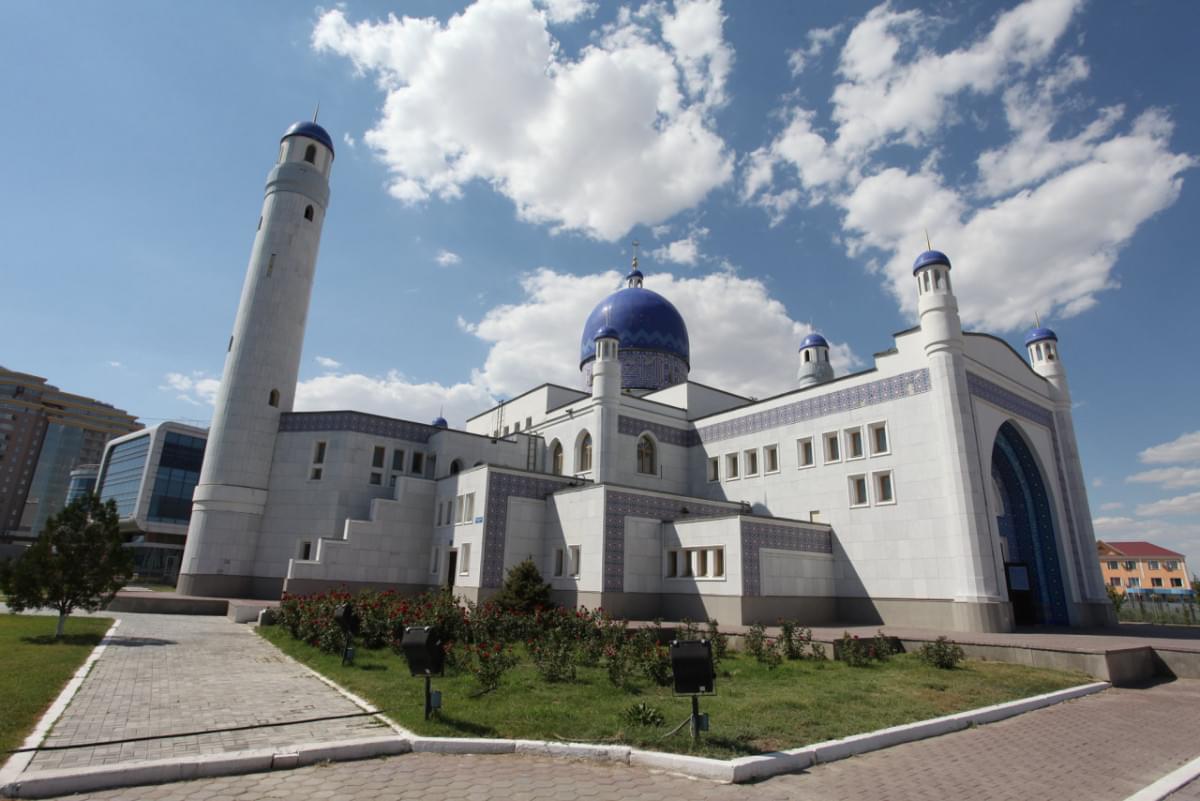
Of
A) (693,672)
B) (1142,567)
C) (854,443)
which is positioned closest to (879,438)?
(854,443)

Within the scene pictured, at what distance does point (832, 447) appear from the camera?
26266 mm

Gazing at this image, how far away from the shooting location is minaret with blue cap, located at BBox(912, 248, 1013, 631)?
20.4m

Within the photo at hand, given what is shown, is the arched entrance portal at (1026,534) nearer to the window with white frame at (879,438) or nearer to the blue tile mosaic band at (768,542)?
the window with white frame at (879,438)

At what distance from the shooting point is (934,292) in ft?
77.5

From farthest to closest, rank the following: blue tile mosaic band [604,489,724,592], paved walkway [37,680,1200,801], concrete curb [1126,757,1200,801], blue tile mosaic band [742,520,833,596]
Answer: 1. blue tile mosaic band [604,489,724,592]
2. blue tile mosaic band [742,520,833,596]
3. concrete curb [1126,757,1200,801]
4. paved walkway [37,680,1200,801]

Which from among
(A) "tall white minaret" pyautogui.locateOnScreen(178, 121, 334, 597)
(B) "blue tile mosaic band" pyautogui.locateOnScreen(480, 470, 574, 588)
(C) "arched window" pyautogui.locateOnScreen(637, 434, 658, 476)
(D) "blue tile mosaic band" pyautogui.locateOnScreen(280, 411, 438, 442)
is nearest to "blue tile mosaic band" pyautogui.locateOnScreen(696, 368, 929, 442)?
(C) "arched window" pyautogui.locateOnScreen(637, 434, 658, 476)

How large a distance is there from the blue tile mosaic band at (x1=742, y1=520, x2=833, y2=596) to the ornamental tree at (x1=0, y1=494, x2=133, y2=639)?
18.0 meters

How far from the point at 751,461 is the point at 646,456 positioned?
5161mm

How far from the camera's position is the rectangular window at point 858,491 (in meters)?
24.6

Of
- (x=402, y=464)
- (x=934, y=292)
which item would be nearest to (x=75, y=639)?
(x=402, y=464)

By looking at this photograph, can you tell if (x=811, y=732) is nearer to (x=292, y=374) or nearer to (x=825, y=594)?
(x=825, y=594)

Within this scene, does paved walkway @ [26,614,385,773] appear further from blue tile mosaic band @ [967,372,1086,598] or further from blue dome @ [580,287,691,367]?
blue dome @ [580,287,691,367]

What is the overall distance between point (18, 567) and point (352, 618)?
9446mm

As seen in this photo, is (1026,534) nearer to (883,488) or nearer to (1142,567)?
(883,488)
